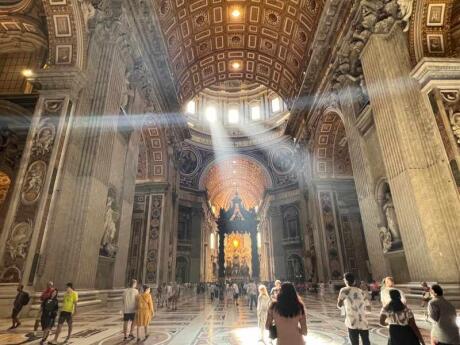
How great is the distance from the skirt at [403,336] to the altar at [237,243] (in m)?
22.5

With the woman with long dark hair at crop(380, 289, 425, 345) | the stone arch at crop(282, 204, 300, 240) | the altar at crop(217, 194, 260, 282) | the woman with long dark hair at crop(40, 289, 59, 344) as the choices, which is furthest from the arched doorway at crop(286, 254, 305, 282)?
the woman with long dark hair at crop(380, 289, 425, 345)

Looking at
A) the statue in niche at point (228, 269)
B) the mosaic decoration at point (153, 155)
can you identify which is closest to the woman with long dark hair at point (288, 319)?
the mosaic decoration at point (153, 155)

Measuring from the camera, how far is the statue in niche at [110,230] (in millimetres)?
8250

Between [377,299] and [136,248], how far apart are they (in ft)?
39.0

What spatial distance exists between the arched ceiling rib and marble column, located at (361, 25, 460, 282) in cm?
2269

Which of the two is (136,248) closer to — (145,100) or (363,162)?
(145,100)

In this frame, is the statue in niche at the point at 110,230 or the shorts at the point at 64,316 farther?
the statue in niche at the point at 110,230

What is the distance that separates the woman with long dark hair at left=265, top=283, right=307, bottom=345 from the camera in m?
2.12

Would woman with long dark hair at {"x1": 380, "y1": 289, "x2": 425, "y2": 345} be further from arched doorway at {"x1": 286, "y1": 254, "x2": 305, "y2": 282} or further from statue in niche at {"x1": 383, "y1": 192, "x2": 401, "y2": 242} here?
arched doorway at {"x1": 286, "y1": 254, "x2": 305, "y2": 282}

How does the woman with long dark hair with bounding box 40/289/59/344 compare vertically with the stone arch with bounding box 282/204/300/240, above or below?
below

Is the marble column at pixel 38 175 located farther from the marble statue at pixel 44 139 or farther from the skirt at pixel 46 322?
the skirt at pixel 46 322

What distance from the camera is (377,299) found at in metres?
10.7

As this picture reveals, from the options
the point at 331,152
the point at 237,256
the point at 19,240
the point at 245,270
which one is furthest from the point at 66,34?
the point at 237,256

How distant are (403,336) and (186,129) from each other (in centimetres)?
1798
